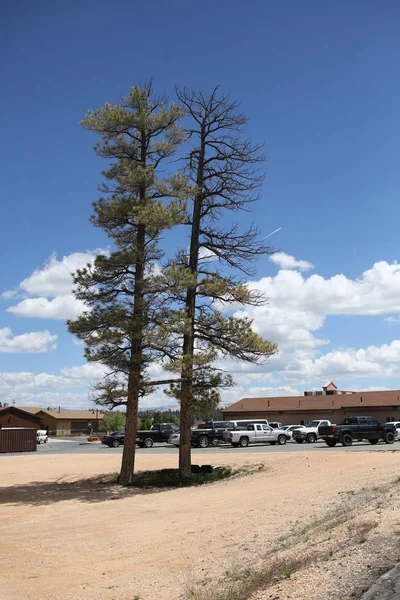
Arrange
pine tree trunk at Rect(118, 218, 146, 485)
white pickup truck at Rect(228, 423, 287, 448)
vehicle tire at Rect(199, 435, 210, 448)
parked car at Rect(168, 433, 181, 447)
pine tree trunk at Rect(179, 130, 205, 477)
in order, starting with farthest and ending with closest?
parked car at Rect(168, 433, 181, 447), vehicle tire at Rect(199, 435, 210, 448), white pickup truck at Rect(228, 423, 287, 448), pine tree trunk at Rect(179, 130, 205, 477), pine tree trunk at Rect(118, 218, 146, 485)

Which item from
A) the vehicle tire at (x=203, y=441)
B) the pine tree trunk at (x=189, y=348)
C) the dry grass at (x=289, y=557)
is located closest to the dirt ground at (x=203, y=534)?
the dry grass at (x=289, y=557)

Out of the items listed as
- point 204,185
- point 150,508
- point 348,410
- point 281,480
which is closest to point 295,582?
point 150,508

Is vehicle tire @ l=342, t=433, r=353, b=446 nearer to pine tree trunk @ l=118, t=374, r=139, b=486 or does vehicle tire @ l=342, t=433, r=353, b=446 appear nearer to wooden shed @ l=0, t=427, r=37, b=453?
pine tree trunk @ l=118, t=374, r=139, b=486

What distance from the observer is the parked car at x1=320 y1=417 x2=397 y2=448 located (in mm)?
36219

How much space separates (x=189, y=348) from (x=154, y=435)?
24834mm

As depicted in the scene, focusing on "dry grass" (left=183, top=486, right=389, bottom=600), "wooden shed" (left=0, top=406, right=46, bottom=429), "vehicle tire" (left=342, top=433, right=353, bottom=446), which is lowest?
"dry grass" (left=183, top=486, right=389, bottom=600)

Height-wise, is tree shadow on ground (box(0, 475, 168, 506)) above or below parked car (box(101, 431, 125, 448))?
below

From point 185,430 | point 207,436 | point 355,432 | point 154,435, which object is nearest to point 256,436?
point 207,436

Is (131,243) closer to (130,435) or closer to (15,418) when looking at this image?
(130,435)

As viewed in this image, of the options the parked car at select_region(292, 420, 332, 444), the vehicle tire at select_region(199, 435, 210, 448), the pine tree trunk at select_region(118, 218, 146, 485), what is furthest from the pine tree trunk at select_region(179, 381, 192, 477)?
the parked car at select_region(292, 420, 332, 444)

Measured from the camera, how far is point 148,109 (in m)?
24.8

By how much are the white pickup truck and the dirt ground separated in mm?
17131

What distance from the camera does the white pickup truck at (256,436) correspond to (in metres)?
40.9

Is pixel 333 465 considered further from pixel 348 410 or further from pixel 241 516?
pixel 348 410
